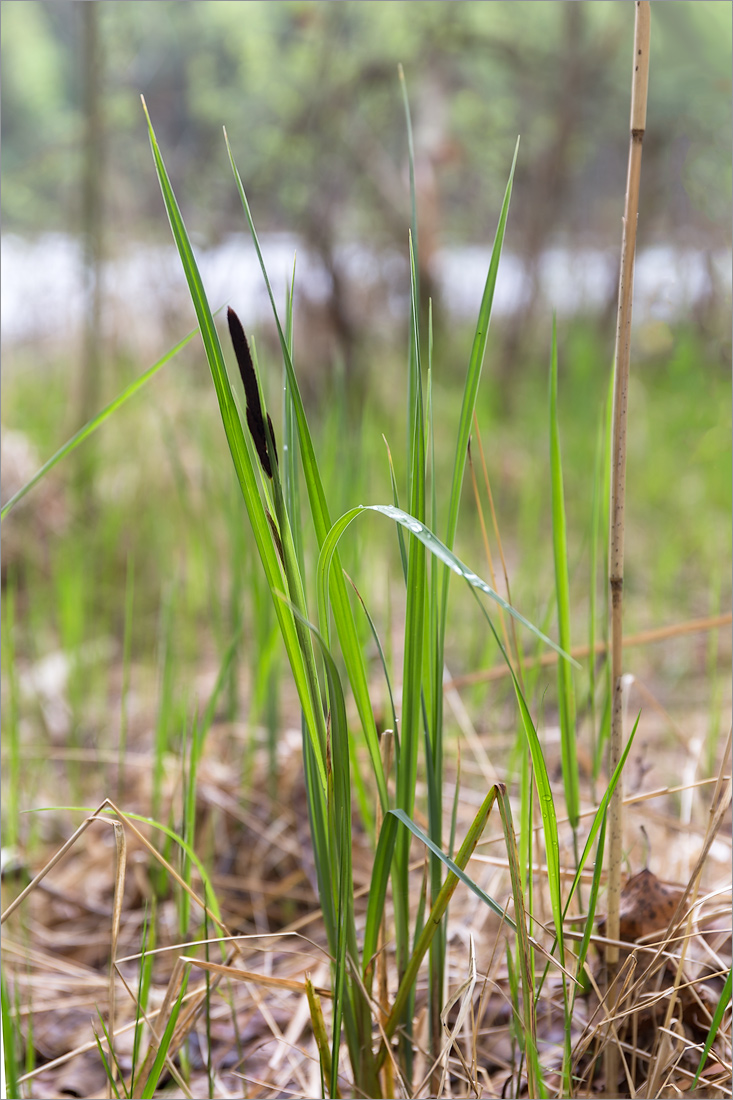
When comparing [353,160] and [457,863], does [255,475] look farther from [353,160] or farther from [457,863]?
[353,160]

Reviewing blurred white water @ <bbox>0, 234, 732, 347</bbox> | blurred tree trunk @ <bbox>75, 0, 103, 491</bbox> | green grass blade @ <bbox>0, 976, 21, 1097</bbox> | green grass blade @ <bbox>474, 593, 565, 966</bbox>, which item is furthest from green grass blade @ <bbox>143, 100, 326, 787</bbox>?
blurred tree trunk @ <bbox>75, 0, 103, 491</bbox>

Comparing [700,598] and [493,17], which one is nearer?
[700,598]

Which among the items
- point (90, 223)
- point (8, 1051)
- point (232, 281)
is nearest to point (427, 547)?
point (8, 1051)

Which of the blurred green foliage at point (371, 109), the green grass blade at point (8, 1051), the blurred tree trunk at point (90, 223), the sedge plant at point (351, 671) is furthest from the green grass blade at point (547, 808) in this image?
the blurred green foliage at point (371, 109)

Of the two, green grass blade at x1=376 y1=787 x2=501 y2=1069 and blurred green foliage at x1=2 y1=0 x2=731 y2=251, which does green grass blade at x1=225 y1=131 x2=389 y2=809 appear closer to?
green grass blade at x1=376 y1=787 x2=501 y2=1069

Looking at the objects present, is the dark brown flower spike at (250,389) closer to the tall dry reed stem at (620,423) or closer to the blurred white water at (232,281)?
the tall dry reed stem at (620,423)

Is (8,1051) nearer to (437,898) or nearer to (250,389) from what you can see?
(437,898)

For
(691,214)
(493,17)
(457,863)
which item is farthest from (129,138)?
(457,863)
